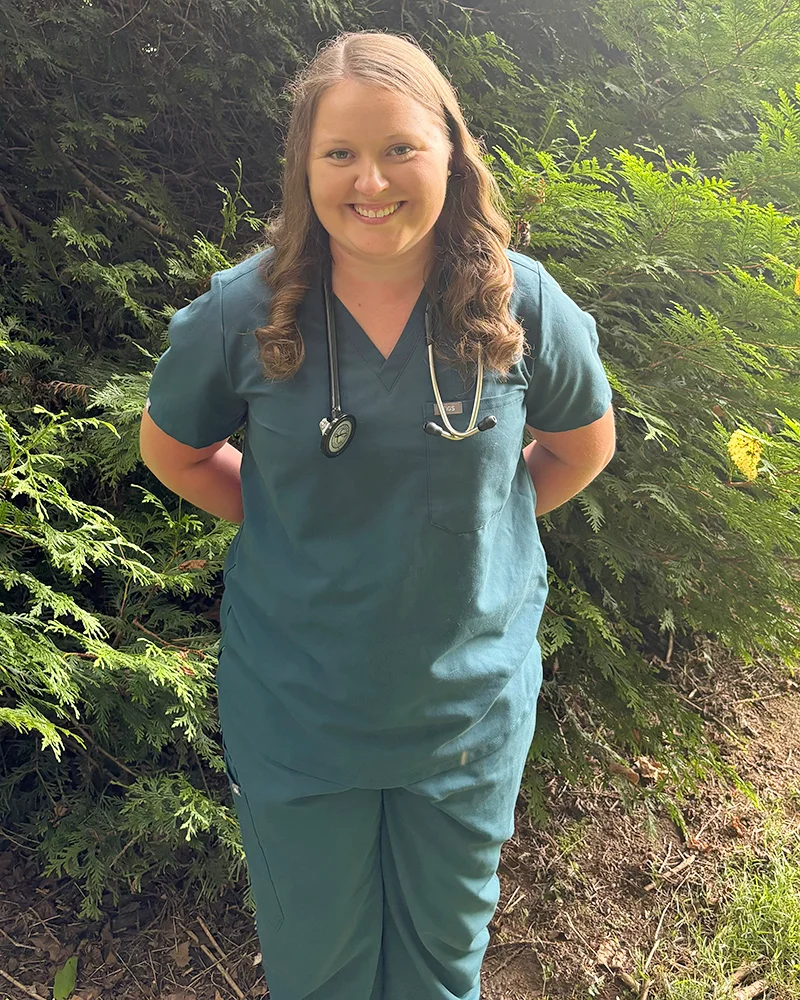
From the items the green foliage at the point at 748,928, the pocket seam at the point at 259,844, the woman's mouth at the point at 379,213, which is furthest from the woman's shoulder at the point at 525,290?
the green foliage at the point at 748,928

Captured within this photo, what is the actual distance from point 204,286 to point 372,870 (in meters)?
1.62

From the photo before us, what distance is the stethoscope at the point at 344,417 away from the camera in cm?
114

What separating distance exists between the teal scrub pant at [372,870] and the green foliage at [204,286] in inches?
21.1

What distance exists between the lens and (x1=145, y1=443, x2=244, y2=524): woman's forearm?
146 cm

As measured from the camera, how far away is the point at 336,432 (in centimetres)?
114

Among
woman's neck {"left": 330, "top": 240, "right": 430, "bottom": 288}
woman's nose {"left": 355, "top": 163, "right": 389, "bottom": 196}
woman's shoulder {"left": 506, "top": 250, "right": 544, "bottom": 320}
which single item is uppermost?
woman's nose {"left": 355, "top": 163, "right": 389, "bottom": 196}

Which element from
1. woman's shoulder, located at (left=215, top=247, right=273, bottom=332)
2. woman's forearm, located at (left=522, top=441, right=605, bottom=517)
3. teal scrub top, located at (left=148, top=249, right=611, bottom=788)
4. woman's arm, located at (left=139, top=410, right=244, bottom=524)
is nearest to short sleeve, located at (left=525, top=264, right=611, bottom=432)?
teal scrub top, located at (left=148, top=249, right=611, bottom=788)

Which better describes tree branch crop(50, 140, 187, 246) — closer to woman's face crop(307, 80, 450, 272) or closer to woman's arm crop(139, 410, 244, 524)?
woman's arm crop(139, 410, 244, 524)

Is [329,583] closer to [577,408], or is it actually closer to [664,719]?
[577,408]

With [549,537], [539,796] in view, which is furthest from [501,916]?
[549,537]

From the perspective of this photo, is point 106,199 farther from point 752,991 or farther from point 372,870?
point 752,991

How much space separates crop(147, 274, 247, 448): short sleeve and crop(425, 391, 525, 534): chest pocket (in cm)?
35

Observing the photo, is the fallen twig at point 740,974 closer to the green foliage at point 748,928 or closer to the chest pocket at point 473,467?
the green foliage at point 748,928

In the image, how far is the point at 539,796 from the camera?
8.04ft
